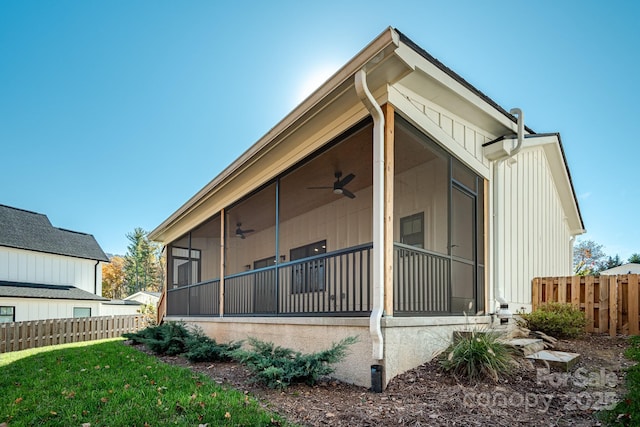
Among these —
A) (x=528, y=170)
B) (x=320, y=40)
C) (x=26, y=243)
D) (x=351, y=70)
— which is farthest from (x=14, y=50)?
(x=528, y=170)

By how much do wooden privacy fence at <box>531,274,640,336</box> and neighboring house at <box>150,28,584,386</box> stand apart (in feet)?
2.54

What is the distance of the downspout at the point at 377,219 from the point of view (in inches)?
164

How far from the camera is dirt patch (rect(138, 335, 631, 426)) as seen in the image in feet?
10.7

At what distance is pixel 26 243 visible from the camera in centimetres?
1903

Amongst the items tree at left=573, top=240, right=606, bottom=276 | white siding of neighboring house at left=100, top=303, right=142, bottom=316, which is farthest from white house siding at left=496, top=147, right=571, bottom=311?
white siding of neighboring house at left=100, top=303, right=142, bottom=316

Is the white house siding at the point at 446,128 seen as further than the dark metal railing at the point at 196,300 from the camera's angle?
No

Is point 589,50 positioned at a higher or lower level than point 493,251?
higher

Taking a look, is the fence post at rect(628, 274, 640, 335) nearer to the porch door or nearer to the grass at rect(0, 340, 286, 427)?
the porch door

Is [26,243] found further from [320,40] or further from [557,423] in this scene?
[557,423]

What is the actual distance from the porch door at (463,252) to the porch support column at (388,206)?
5.68 feet

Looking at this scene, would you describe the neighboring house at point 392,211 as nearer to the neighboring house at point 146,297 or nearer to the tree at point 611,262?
the neighboring house at point 146,297

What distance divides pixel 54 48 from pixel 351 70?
54.8ft

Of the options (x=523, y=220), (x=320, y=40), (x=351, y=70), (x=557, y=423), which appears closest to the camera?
(x=557, y=423)

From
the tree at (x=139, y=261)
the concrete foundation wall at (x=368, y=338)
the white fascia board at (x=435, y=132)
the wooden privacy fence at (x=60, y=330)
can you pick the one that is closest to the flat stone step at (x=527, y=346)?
the concrete foundation wall at (x=368, y=338)
